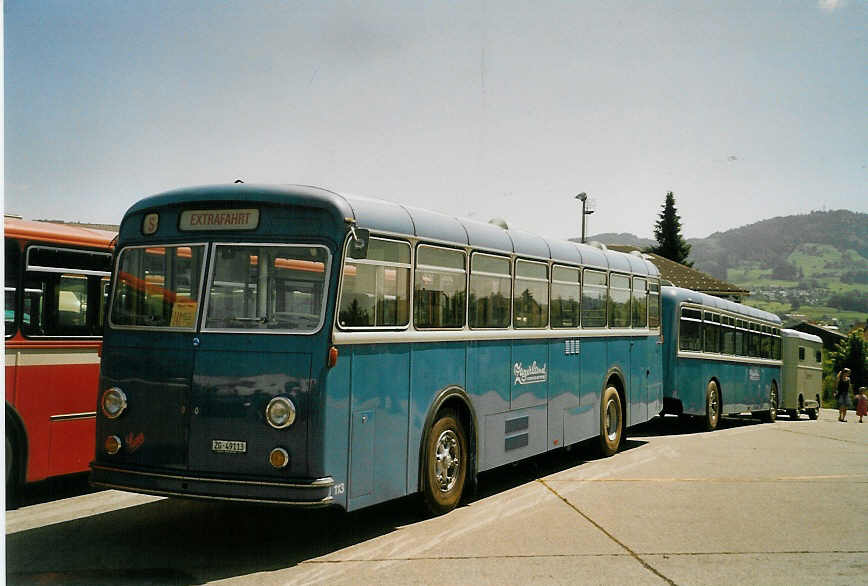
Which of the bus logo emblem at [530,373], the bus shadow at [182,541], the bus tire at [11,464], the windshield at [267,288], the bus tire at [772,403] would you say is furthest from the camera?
the bus tire at [772,403]

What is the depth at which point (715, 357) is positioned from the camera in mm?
20609

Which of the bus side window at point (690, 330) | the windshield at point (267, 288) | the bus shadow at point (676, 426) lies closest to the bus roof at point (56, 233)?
the windshield at point (267, 288)

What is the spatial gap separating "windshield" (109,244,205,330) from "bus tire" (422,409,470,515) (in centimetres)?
269

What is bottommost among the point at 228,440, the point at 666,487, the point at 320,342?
the point at 666,487

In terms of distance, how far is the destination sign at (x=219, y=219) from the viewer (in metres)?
7.34

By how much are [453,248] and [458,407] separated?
1.70 m

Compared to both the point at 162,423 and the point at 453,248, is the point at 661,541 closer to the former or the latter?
the point at 453,248

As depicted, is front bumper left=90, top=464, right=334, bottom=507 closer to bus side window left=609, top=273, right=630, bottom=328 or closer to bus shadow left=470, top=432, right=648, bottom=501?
bus shadow left=470, top=432, right=648, bottom=501

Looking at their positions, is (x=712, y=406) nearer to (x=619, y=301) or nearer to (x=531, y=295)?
(x=619, y=301)

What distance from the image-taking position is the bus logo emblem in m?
10.6

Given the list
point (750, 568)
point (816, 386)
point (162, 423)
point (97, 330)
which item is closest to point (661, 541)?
point (750, 568)

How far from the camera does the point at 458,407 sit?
367 inches

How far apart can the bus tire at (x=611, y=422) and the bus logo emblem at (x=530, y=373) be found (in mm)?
2621

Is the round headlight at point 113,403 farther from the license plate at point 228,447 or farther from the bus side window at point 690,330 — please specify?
the bus side window at point 690,330
